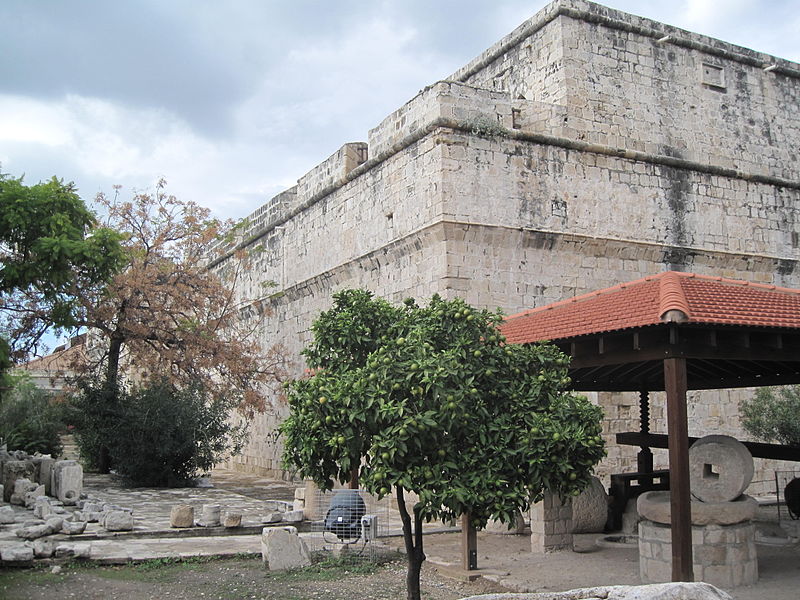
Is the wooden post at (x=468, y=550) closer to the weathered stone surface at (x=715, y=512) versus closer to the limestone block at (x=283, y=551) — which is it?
the limestone block at (x=283, y=551)

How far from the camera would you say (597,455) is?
19.0 ft

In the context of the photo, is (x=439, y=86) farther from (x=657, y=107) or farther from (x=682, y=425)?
(x=682, y=425)

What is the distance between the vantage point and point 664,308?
650 cm

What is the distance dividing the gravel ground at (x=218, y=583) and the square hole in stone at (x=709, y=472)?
2270mm

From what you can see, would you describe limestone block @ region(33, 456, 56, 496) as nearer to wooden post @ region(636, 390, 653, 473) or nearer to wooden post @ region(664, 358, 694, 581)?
wooden post @ region(636, 390, 653, 473)

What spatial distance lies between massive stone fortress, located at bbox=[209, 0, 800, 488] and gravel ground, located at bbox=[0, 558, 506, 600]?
5078mm

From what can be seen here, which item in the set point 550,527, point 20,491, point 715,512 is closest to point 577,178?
point 550,527

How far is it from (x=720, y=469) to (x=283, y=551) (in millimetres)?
4425

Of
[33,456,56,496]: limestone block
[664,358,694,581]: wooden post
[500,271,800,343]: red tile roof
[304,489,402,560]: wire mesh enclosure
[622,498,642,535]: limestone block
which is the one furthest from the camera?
[33,456,56,496]: limestone block

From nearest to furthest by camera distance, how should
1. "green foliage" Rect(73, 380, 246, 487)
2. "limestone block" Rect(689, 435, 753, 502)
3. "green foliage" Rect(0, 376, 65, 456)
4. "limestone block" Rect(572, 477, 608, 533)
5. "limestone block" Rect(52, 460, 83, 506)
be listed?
1. "limestone block" Rect(689, 435, 753, 502)
2. "limestone block" Rect(572, 477, 608, 533)
3. "limestone block" Rect(52, 460, 83, 506)
4. "green foliage" Rect(73, 380, 246, 487)
5. "green foliage" Rect(0, 376, 65, 456)

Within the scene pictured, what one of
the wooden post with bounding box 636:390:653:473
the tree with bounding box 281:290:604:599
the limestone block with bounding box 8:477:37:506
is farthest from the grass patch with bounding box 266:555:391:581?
the limestone block with bounding box 8:477:37:506

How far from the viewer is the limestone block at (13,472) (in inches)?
508

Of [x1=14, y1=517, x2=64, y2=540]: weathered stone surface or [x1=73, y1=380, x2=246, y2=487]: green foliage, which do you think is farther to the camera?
[x1=73, y1=380, x2=246, y2=487]: green foliage

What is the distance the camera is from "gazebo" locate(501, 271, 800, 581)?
6492mm
